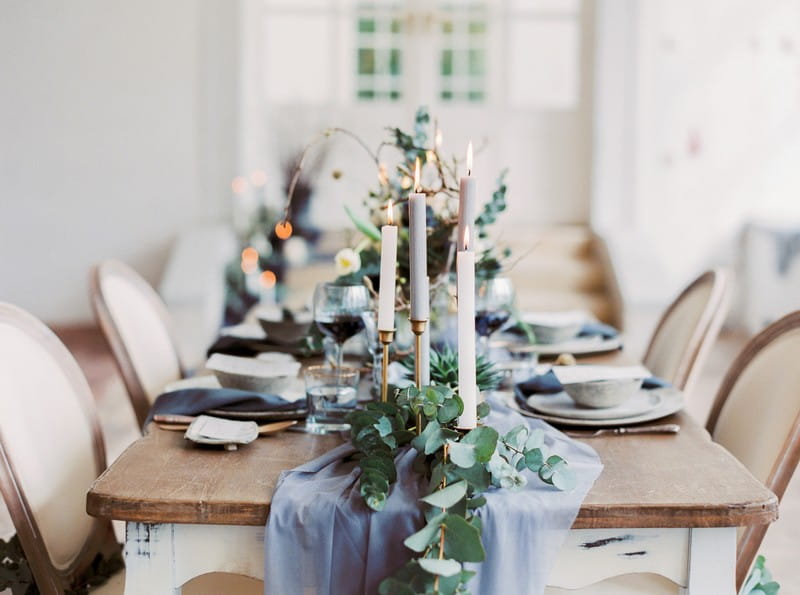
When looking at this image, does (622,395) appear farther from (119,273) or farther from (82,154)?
(82,154)

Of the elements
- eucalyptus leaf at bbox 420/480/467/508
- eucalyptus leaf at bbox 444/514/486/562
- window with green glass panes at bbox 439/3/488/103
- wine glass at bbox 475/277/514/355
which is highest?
window with green glass panes at bbox 439/3/488/103

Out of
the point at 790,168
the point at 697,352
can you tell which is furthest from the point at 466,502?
the point at 790,168

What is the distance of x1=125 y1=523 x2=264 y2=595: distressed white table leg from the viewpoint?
1.20 meters

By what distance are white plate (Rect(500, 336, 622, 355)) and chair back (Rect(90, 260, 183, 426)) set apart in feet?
2.54

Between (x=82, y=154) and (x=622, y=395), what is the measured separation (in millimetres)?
4868

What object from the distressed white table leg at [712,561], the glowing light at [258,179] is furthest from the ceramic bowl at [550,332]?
the glowing light at [258,179]

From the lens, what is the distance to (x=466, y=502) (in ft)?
3.56

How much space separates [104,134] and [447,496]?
5.17 meters

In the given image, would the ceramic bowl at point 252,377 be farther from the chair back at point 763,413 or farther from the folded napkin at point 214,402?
the chair back at point 763,413

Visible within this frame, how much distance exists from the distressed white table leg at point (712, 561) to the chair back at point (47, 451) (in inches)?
36.2

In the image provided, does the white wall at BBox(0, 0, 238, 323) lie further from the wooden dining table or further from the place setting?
the wooden dining table

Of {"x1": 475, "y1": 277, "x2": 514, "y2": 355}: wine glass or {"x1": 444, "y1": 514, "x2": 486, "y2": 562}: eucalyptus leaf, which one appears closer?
{"x1": 444, "y1": 514, "x2": 486, "y2": 562}: eucalyptus leaf

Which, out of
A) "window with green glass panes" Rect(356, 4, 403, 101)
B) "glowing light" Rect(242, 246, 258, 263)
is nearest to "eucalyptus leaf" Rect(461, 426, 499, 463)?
"glowing light" Rect(242, 246, 258, 263)

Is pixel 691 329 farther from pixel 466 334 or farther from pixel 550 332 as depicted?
pixel 466 334
